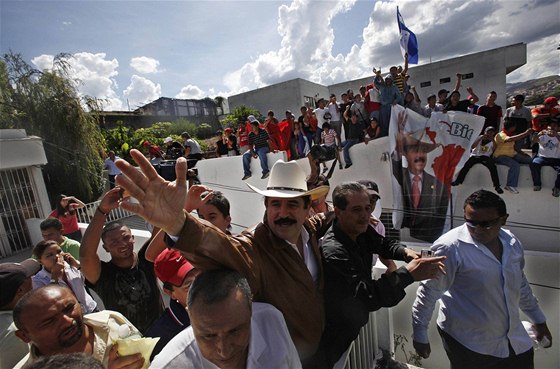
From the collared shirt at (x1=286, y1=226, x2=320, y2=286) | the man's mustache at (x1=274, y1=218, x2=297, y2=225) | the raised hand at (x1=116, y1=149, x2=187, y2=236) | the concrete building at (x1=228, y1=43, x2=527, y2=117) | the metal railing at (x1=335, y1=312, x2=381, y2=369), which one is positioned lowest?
the metal railing at (x1=335, y1=312, x2=381, y2=369)

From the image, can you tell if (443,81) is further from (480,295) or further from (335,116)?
(480,295)

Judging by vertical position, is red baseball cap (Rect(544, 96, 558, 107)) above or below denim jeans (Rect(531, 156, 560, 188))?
above

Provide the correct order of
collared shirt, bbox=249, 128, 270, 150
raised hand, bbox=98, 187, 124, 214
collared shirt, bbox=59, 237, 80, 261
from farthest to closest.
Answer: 1. collared shirt, bbox=249, 128, 270, 150
2. collared shirt, bbox=59, 237, 80, 261
3. raised hand, bbox=98, 187, 124, 214

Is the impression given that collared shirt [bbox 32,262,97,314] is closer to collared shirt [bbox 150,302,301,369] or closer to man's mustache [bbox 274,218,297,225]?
collared shirt [bbox 150,302,301,369]

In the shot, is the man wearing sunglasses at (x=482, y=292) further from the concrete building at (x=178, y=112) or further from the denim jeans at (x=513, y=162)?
the concrete building at (x=178, y=112)

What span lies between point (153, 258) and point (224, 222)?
63 centimetres

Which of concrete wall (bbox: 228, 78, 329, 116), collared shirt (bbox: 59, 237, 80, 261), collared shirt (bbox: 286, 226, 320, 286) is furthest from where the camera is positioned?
concrete wall (bbox: 228, 78, 329, 116)

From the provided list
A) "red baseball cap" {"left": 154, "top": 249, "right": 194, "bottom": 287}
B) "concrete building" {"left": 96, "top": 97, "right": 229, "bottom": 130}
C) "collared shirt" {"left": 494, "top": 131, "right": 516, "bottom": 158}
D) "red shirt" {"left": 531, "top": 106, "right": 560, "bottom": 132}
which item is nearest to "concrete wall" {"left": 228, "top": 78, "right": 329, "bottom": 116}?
"concrete building" {"left": 96, "top": 97, "right": 229, "bottom": 130}

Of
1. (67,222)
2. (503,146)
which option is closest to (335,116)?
(503,146)

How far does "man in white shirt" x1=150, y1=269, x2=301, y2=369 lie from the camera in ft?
3.86

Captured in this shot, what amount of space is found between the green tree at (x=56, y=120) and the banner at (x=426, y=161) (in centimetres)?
1039

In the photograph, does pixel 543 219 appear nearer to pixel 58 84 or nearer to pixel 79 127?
pixel 79 127

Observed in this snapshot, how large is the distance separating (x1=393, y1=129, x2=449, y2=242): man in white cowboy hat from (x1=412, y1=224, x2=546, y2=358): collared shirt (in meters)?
4.16

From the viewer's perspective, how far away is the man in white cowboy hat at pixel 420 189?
6.07 m
